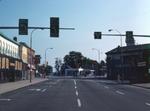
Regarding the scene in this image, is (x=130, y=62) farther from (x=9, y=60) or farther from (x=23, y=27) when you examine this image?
(x=23, y=27)

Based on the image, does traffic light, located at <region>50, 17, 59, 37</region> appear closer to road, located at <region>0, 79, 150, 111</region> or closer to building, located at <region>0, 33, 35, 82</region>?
road, located at <region>0, 79, 150, 111</region>

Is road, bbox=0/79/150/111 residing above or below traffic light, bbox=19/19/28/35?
below

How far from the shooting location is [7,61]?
72.8 m

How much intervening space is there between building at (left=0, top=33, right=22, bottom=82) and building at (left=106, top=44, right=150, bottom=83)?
65.0 ft

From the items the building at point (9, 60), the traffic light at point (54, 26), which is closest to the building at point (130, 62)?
the building at point (9, 60)

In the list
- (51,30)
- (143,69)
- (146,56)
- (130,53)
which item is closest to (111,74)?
(130,53)

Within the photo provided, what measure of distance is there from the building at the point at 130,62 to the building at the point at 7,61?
780 inches

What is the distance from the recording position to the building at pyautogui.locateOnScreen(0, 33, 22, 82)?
224ft

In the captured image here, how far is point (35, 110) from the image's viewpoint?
65.1 feet

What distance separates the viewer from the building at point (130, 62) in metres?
84.3

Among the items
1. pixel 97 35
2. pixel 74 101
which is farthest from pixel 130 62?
pixel 74 101

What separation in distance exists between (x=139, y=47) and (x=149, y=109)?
293 feet

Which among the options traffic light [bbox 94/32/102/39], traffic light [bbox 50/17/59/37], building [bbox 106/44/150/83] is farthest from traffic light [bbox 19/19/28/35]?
building [bbox 106/44/150/83]

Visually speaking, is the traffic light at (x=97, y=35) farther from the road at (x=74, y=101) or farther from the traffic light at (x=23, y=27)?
the traffic light at (x=23, y=27)
